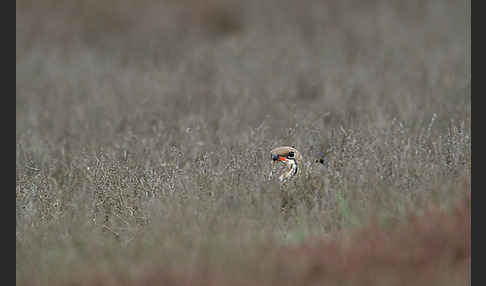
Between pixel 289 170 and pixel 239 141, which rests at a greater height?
pixel 289 170

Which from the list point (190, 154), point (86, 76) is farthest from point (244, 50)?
point (190, 154)

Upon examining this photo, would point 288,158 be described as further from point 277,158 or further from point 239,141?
point 239,141

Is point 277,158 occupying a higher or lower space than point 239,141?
higher

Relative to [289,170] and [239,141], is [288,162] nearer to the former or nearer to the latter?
[289,170]

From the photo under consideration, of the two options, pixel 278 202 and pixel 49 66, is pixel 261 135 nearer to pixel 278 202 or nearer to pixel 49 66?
pixel 278 202

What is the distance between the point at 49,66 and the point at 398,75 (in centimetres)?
472

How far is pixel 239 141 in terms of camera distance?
17.4ft

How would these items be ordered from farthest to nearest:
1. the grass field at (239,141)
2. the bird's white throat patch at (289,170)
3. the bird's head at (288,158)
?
the bird's head at (288,158) → the bird's white throat patch at (289,170) → the grass field at (239,141)

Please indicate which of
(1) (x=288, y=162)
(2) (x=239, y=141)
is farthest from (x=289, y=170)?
(2) (x=239, y=141)

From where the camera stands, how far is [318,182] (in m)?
4.17

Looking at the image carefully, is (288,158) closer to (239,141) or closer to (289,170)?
(289,170)

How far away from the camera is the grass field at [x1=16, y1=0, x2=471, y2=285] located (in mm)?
3166

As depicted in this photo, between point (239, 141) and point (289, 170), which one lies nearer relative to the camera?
point (289, 170)

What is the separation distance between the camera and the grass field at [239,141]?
3166 millimetres
